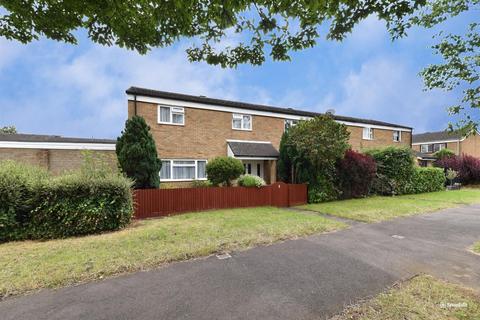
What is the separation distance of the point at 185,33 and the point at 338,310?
462 cm

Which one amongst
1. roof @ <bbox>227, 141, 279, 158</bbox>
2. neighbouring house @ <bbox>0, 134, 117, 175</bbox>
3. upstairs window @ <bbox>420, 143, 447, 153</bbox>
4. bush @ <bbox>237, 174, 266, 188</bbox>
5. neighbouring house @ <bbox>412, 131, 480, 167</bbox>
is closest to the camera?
bush @ <bbox>237, 174, 266, 188</bbox>

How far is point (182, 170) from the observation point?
1505 centimetres

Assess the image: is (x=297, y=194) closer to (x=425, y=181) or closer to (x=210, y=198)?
(x=210, y=198)

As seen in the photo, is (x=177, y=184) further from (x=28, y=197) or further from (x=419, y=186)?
(x=419, y=186)

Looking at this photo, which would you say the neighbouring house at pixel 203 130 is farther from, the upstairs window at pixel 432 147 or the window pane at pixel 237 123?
the upstairs window at pixel 432 147

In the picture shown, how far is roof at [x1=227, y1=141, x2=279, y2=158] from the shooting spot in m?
15.8

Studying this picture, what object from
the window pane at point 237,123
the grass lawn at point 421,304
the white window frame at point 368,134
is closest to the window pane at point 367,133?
the white window frame at point 368,134

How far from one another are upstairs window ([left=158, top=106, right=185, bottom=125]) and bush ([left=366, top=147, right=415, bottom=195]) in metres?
12.6

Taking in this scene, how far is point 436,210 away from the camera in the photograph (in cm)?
1152

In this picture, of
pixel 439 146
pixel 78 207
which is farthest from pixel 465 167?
pixel 78 207

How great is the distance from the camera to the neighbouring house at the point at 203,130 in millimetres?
14320

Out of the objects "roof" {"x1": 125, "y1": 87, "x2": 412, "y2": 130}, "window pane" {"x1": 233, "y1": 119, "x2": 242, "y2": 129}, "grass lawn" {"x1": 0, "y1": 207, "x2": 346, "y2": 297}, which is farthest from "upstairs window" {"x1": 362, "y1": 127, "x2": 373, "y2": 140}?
"grass lawn" {"x1": 0, "y1": 207, "x2": 346, "y2": 297}

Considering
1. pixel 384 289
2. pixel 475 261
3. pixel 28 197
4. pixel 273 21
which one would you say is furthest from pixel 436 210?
pixel 28 197

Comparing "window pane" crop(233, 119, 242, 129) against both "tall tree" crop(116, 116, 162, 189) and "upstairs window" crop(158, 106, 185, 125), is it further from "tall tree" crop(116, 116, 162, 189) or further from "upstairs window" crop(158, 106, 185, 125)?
"tall tree" crop(116, 116, 162, 189)
